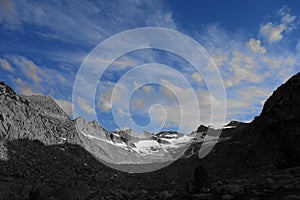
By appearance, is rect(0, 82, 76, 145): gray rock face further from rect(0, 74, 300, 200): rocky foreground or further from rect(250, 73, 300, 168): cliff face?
rect(250, 73, 300, 168): cliff face

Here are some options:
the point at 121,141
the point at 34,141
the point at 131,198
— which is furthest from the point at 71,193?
the point at 121,141

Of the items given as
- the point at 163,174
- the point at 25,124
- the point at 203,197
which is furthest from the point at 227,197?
the point at 25,124

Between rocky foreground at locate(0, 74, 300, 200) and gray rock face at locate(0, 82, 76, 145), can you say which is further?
gray rock face at locate(0, 82, 76, 145)

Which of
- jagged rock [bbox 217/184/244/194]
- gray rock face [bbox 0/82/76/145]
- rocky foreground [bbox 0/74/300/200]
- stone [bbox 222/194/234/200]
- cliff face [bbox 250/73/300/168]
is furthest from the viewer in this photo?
gray rock face [bbox 0/82/76/145]

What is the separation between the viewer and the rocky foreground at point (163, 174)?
46.9ft

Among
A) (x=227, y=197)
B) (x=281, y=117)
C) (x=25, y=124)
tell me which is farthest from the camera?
(x=25, y=124)

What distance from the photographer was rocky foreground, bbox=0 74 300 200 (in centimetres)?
1428

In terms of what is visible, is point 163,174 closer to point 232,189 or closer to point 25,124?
point 25,124

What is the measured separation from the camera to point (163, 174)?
62.7m

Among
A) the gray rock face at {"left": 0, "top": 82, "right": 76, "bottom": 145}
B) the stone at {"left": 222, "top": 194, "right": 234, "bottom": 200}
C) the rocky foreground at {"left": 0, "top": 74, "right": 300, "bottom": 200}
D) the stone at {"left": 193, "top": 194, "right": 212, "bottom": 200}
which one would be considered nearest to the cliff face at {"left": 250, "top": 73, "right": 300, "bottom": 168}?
the rocky foreground at {"left": 0, "top": 74, "right": 300, "bottom": 200}

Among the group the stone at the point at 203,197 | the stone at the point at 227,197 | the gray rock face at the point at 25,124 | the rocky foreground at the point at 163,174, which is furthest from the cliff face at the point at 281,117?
the gray rock face at the point at 25,124

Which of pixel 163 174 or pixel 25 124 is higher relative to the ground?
pixel 25 124

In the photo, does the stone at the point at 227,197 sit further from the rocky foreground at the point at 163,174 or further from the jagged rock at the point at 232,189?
the jagged rock at the point at 232,189

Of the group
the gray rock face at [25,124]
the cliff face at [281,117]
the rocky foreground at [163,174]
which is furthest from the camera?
the gray rock face at [25,124]
